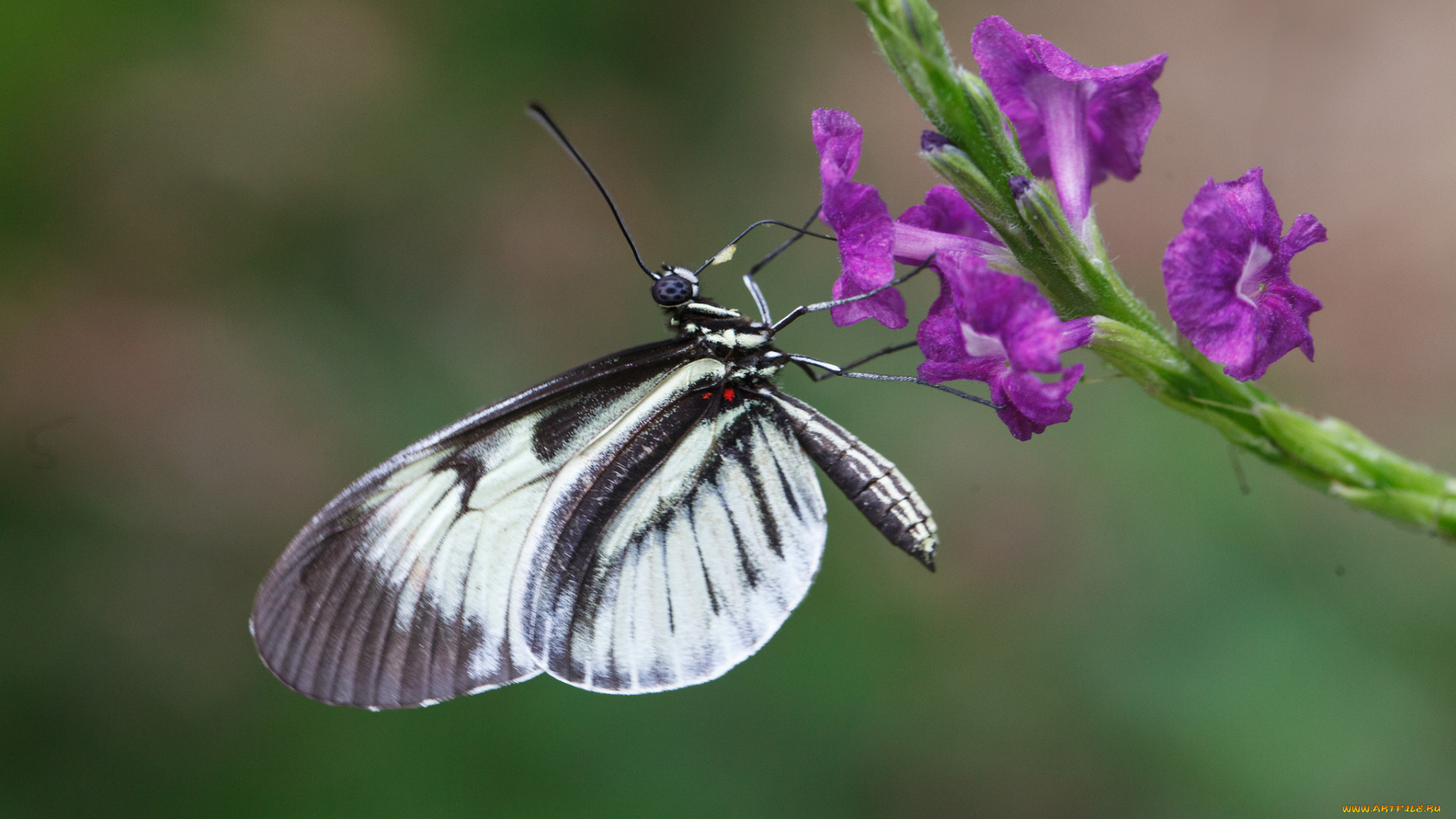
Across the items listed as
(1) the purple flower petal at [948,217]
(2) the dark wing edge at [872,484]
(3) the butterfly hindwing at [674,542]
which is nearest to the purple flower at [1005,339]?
(1) the purple flower petal at [948,217]

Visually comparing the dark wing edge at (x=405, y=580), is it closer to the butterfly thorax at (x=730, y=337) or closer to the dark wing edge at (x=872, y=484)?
the butterfly thorax at (x=730, y=337)

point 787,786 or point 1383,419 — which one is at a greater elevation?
point 1383,419

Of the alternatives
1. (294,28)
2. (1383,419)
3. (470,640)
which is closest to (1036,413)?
(470,640)

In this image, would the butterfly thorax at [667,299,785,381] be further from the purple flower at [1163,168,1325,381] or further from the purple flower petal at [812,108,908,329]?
the purple flower at [1163,168,1325,381]

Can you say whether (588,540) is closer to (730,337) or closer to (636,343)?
(730,337)

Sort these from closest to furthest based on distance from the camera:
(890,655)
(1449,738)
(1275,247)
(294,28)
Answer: (1275,247)
(1449,738)
(890,655)
(294,28)

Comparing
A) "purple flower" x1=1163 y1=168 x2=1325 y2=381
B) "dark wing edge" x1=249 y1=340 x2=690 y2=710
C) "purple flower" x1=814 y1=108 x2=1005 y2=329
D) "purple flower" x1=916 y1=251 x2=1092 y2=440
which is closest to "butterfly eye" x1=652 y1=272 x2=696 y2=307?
"dark wing edge" x1=249 y1=340 x2=690 y2=710

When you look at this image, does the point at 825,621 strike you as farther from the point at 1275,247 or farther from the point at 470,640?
the point at 1275,247
